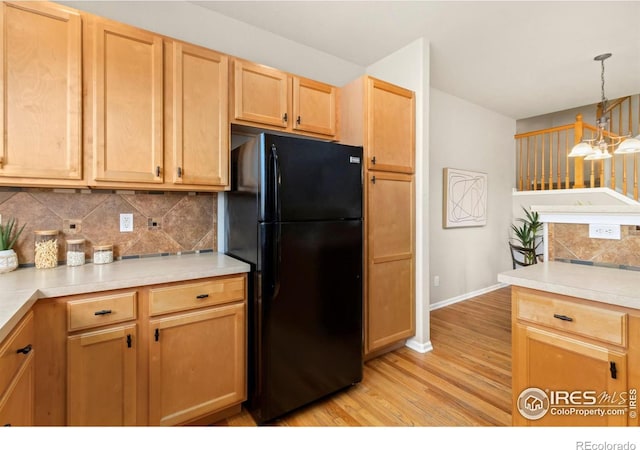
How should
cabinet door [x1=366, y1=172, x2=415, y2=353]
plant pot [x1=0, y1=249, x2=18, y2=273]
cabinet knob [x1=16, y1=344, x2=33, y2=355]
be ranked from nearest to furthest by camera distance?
1. cabinet knob [x1=16, y1=344, x2=33, y2=355]
2. plant pot [x1=0, y1=249, x2=18, y2=273]
3. cabinet door [x1=366, y1=172, x2=415, y2=353]

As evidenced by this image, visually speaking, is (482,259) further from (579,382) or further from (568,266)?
(579,382)

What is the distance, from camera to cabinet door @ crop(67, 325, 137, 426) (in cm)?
132

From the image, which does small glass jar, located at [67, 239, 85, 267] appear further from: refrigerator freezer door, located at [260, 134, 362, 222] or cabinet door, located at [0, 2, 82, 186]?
refrigerator freezer door, located at [260, 134, 362, 222]

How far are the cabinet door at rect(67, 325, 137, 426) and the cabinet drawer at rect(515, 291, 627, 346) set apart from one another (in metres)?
1.93

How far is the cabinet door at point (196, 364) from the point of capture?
59.1 inches

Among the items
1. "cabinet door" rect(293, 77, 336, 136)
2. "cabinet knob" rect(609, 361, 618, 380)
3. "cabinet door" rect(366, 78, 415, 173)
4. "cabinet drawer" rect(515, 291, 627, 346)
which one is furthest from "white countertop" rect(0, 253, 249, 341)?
"cabinet knob" rect(609, 361, 618, 380)

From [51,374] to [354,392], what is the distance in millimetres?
1670

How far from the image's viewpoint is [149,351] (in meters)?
1.48

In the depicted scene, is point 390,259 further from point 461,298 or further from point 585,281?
point 461,298

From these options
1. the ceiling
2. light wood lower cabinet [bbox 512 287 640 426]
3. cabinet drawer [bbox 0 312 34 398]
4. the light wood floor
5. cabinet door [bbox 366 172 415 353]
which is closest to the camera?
cabinet drawer [bbox 0 312 34 398]

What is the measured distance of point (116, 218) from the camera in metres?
1.92

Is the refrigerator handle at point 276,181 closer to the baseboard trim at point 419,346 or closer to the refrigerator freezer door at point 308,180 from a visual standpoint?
the refrigerator freezer door at point 308,180

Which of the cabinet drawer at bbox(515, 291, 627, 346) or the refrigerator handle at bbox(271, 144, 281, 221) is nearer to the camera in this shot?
the cabinet drawer at bbox(515, 291, 627, 346)

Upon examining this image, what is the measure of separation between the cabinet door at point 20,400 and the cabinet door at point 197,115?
1.10 m
